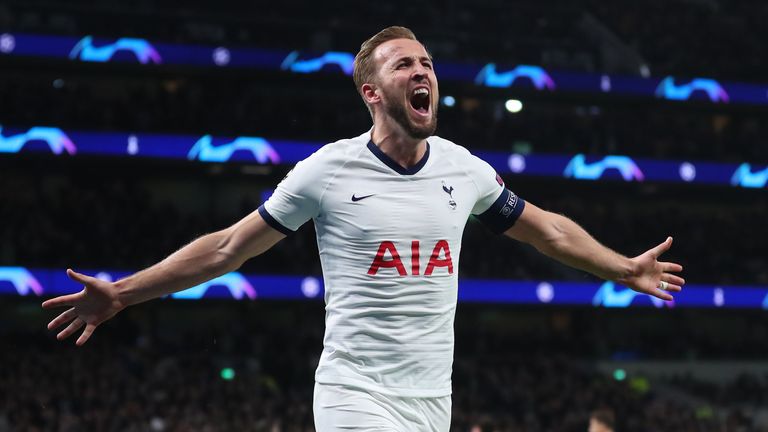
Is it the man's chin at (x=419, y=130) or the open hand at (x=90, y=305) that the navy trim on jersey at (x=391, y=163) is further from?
the open hand at (x=90, y=305)

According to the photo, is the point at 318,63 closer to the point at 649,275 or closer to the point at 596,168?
the point at 596,168

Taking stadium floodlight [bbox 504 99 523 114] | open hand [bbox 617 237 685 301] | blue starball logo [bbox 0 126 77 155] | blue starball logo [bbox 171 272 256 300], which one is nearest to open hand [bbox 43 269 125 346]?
open hand [bbox 617 237 685 301]

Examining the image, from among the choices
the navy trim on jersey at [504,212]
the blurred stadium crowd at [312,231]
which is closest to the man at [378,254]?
the navy trim on jersey at [504,212]

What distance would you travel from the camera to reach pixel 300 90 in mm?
31422

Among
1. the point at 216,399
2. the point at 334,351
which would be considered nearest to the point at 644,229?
the point at 216,399

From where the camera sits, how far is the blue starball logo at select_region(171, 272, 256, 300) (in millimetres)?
23203

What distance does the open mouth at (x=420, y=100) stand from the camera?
14.0 feet

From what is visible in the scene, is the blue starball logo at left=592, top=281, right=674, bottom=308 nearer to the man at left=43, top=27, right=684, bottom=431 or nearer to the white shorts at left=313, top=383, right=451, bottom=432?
the man at left=43, top=27, right=684, bottom=431

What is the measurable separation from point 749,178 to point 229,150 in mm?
14015

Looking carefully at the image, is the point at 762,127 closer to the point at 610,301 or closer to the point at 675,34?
the point at 675,34

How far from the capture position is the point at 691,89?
2780 centimetres

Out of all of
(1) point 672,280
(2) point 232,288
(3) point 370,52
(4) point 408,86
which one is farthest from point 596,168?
(4) point 408,86

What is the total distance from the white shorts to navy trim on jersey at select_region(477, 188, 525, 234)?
0.88 m

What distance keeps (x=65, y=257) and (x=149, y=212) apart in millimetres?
3150
